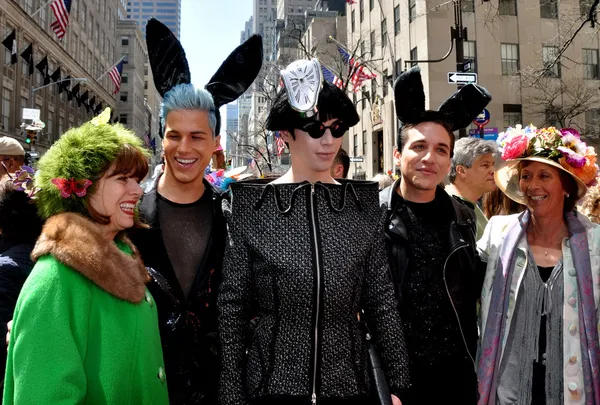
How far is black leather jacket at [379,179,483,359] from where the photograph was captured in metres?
2.92

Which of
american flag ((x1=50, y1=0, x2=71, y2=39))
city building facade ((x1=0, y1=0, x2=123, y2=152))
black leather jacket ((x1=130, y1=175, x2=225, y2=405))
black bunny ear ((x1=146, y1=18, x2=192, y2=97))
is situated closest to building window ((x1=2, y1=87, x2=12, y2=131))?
city building facade ((x1=0, y1=0, x2=123, y2=152))

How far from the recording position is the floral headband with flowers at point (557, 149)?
3.12 meters

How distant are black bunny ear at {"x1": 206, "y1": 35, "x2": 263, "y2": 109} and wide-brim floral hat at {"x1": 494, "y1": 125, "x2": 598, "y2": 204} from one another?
180 centimetres

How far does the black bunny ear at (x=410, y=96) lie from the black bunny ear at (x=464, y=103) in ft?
0.77

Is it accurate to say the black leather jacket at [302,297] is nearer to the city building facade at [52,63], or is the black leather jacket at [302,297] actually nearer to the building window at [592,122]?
the city building facade at [52,63]

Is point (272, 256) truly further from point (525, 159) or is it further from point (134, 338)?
point (525, 159)

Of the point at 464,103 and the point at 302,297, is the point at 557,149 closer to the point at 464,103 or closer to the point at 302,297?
the point at 464,103

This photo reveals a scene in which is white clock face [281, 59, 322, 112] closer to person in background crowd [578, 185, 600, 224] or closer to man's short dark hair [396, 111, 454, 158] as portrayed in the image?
man's short dark hair [396, 111, 454, 158]

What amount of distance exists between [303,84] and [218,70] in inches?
41.8

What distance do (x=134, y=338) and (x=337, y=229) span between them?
3.49 feet

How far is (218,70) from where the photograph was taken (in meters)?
3.24

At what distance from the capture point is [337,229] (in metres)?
2.31

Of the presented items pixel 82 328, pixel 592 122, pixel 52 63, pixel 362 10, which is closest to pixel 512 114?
pixel 592 122

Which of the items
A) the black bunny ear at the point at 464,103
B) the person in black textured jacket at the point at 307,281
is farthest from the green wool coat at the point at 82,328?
the black bunny ear at the point at 464,103
